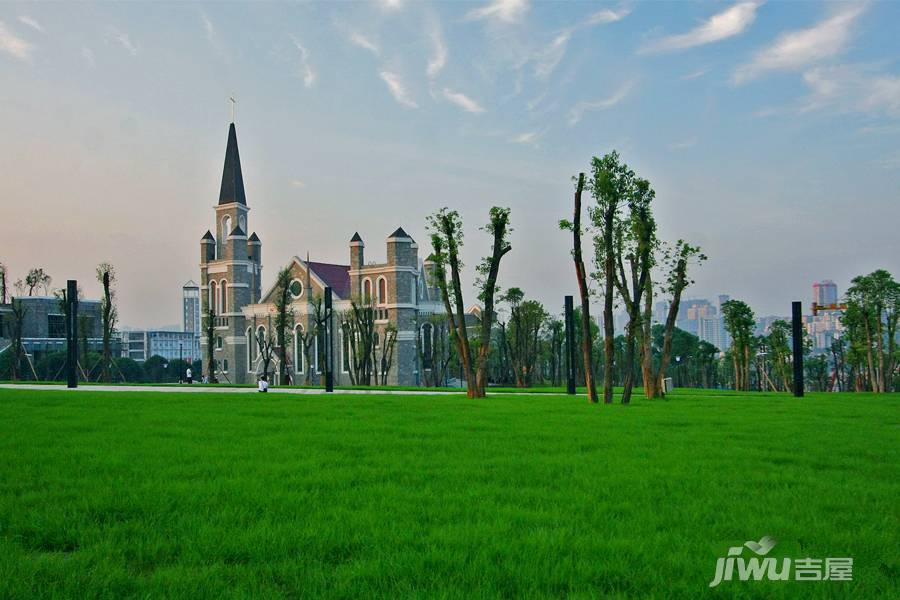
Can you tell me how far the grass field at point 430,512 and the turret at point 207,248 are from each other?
176 ft

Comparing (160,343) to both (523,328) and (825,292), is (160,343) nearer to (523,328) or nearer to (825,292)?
(523,328)

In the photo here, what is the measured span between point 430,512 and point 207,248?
194 feet

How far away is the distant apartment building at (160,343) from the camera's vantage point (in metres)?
120

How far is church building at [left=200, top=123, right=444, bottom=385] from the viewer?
52.4 m

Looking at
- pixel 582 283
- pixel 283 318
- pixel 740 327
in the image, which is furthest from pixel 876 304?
pixel 283 318

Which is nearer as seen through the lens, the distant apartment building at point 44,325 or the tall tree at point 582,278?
the tall tree at point 582,278

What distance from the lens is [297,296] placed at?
56594mm

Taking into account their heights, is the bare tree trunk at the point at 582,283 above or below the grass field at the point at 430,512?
above

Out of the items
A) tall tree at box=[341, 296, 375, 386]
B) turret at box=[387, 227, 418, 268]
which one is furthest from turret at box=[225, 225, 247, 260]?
tall tree at box=[341, 296, 375, 386]

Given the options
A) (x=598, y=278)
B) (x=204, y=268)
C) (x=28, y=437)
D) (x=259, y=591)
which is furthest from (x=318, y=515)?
(x=204, y=268)

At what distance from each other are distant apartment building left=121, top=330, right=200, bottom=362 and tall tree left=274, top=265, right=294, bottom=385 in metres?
72.1

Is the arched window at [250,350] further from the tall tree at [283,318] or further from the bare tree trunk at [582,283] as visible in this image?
the bare tree trunk at [582,283]

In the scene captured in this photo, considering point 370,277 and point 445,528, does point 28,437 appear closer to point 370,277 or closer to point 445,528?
point 445,528

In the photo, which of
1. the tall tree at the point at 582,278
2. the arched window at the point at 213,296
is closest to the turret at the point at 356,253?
the arched window at the point at 213,296
